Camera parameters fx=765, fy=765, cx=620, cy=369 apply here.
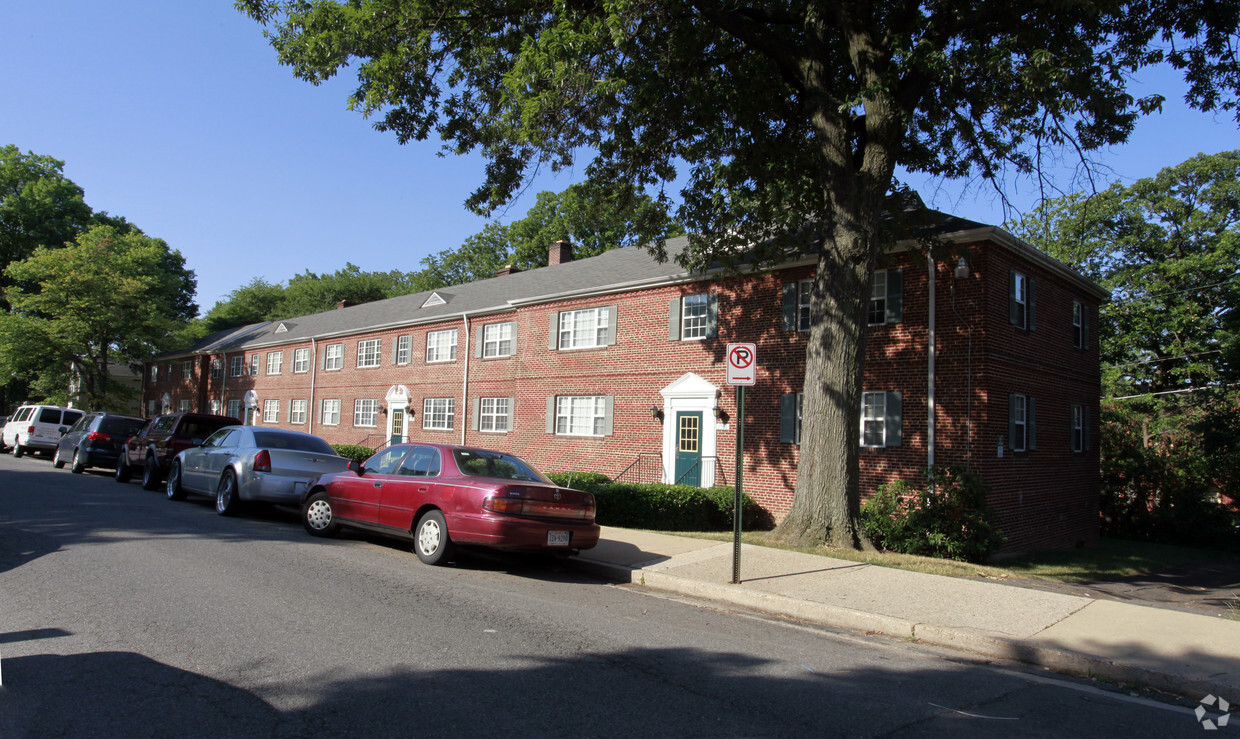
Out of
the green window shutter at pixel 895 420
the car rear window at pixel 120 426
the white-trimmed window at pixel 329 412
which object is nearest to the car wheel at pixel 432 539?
the green window shutter at pixel 895 420

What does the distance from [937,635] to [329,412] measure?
31797mm

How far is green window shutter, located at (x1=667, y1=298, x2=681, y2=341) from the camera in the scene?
19531 millimetres

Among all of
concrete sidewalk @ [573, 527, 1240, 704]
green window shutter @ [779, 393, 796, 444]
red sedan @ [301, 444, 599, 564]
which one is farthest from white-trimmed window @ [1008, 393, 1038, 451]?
red sedan @ [301, 444, 599, 564]

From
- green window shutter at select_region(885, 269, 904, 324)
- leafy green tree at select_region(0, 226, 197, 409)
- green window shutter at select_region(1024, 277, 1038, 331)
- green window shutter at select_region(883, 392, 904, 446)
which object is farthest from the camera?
leafy green tree at select_region(0, 226, 197, 409)

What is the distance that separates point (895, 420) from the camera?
15328mm

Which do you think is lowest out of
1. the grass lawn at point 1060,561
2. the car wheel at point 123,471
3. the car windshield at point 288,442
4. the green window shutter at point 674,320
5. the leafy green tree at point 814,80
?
the grass lawn at point 1060,561

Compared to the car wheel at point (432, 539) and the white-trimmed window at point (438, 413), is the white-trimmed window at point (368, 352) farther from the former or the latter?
the car wheel at point (432, 539)

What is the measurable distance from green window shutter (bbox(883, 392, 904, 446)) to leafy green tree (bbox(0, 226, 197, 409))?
37.5 metres

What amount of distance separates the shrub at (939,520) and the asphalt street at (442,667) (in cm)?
664

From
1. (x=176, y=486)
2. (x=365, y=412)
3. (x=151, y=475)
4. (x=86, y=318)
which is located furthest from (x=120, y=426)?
(x=86, y=318)

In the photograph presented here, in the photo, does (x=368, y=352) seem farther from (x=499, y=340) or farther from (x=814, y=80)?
(x=814, y=80)

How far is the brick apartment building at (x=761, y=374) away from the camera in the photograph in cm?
1497

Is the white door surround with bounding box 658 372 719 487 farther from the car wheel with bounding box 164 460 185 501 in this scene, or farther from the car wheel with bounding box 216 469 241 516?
the car wheel with bounding box 164 460 185 501

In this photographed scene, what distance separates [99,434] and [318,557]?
1556 cm
